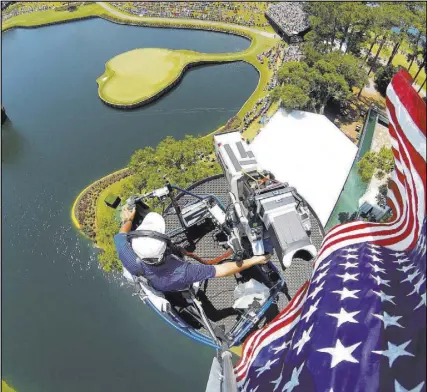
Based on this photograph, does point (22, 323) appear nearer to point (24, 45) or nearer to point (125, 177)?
point (125, 177)

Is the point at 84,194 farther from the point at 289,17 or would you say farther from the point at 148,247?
the point at 289,17

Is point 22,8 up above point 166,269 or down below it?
below

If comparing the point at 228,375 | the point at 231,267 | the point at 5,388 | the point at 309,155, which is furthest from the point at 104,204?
the point at 228,375

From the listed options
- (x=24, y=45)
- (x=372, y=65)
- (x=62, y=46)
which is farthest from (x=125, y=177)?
(x=24, y=45)

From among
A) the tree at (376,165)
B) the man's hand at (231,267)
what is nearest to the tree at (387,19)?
the tree at (376,165)

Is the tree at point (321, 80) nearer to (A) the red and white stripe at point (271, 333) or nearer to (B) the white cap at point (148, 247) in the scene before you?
(A) the red and white stripe at point (271, 333)
